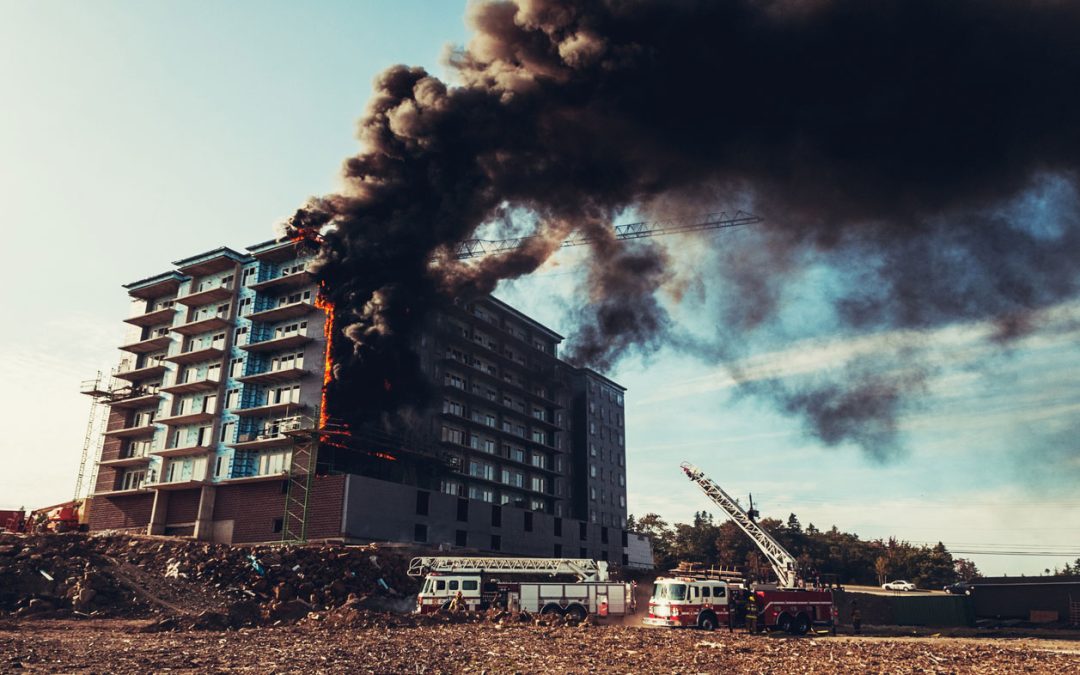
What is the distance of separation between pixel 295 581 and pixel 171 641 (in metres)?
19.2

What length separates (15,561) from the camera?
4600 cm

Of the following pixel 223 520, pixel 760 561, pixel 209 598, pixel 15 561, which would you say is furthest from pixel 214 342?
pixel 760 561

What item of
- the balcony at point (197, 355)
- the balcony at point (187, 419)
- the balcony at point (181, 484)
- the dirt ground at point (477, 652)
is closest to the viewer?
the dirt ground at point (477, 652)

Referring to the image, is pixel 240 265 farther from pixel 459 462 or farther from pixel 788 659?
pixel 788 659

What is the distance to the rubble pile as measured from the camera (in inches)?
1588

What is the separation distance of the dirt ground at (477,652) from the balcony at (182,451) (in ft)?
118

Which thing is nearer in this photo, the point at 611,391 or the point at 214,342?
the point at 214,342

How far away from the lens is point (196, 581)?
47.4 metres

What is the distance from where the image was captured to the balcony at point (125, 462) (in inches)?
3042

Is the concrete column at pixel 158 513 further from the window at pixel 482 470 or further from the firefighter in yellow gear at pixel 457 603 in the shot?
the firefighter in yellow gear at pixel 457 603

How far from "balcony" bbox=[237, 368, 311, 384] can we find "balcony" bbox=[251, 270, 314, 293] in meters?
8.68

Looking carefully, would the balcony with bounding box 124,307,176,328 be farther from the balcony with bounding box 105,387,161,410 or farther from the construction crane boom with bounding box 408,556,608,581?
the construction crane boom with bounding box 408,556,608,581

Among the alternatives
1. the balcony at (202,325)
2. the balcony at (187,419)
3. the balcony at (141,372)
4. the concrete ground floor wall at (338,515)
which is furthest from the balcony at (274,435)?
the balcony at (141,372)

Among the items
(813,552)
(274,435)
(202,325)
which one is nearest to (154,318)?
(202,325)
